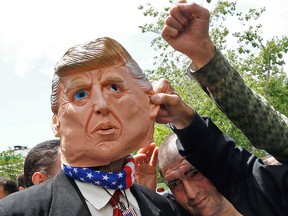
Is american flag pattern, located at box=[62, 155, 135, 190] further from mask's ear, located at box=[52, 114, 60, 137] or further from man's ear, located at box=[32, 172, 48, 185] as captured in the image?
man's ear, located at box=[32, 172, 48, 185]

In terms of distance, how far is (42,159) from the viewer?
3.27 meters

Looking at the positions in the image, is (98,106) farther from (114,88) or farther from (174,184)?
(174,184)

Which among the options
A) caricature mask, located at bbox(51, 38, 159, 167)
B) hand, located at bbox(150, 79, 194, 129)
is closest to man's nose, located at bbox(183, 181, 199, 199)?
hand, located at bbox(150, 79, 194, 129)

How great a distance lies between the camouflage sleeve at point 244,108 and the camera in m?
2.22

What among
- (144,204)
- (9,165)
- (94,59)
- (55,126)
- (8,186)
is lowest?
(9,165)


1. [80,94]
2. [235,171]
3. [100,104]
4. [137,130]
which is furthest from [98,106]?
[235,171]

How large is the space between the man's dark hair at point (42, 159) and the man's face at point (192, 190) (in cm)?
90

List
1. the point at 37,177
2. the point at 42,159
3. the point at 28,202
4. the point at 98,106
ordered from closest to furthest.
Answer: the point at 28,202 → the point at 98,106 → the point at 37,177 → the point at 42,159

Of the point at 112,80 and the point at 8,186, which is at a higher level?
the point at 112,80

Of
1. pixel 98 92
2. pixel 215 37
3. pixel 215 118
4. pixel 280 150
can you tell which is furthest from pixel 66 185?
pixel 215 37

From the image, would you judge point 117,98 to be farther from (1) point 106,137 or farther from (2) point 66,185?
(2) point 66,185

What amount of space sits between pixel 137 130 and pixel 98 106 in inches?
8.9

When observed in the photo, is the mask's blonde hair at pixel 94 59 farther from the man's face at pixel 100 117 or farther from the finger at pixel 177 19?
the finger at pixel 177 19


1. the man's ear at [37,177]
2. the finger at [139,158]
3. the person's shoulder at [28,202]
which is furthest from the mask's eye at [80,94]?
the man's ear at [37,177]
